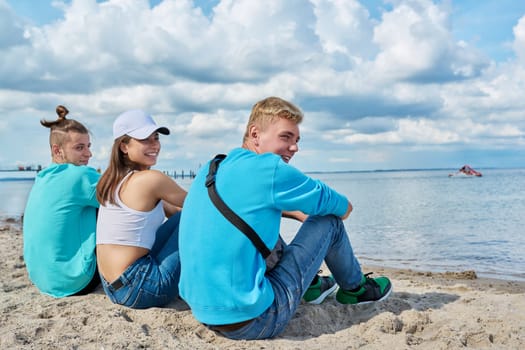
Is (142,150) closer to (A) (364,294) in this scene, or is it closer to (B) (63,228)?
(B) (63,228)

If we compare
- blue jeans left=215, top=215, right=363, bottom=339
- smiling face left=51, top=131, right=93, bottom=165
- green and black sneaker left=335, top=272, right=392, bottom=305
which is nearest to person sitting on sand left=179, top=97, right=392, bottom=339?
blue jeans left=215, top=215, right=363, bottom=339

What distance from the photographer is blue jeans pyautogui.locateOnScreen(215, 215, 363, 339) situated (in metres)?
2.83

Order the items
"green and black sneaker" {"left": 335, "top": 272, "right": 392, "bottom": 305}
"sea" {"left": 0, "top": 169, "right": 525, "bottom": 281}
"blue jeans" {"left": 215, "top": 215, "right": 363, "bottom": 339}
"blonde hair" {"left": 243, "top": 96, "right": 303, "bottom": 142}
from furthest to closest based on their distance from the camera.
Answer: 1. "sea" {"left": 0, "top": 169, "right": 525, "bottom": 281}
2. "green and black sneaker" {"left": 335, "top": 272, "right": 392, "bottom": 305}
3. "blonde hair" {"left": 243, "top": 96, "right": 303, "bottom": 142}
4. "blue jeans" {"left": 215, "top": 215, "right": 363, "bottom": 339}

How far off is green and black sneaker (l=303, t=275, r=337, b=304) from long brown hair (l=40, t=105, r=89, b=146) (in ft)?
7.89

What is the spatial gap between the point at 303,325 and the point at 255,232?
42.4 inches

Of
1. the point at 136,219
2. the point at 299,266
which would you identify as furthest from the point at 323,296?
the point at 136,219

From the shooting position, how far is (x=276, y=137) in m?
2.99

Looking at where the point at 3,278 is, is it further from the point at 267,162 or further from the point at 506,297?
the point at 506,297

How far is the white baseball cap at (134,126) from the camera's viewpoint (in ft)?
10.8

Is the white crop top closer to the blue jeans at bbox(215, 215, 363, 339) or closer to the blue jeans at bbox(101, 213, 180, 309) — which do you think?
the blue jeans at bbox(101, 213, 180, 309)

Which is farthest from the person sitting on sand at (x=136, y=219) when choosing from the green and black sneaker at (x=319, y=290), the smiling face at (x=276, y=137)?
the green and black sneaker at (x=319, y=290)

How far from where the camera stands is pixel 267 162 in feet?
8.30

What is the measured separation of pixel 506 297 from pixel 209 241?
9.76 feet

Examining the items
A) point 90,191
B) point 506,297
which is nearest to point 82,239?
point 90,191
